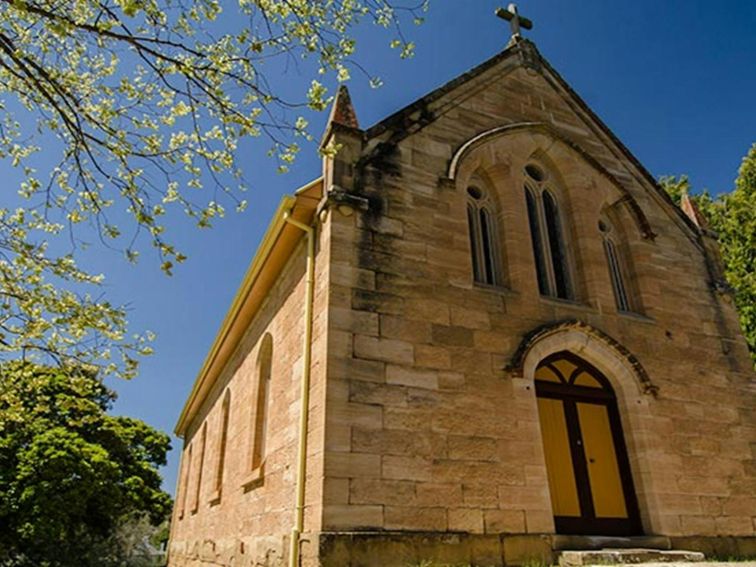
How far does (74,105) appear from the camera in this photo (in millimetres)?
5473

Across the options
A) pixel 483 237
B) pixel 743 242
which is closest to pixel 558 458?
pixel 483 237

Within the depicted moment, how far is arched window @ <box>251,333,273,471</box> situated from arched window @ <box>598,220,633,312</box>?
240 inches

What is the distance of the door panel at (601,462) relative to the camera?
747 cm

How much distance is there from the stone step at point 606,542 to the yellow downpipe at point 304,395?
2959 millimetres

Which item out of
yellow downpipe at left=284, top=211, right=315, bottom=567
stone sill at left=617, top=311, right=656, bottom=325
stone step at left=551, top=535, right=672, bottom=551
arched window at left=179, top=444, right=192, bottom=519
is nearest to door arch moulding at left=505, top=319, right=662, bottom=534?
stone step at left=551, top=535, right=672, bottom=551

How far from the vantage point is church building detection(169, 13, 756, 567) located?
6.10 metres

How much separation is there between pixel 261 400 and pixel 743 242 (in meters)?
16.2

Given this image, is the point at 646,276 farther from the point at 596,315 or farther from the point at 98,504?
the point at 98,504

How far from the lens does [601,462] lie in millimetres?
7742

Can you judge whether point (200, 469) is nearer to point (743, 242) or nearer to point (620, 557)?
point (620, 557)

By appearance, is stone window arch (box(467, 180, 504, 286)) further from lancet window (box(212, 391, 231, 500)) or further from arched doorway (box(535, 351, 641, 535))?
lancet window (box(212, 391, 231, 500))

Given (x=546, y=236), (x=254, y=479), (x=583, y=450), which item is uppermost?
(x=546, y=236)

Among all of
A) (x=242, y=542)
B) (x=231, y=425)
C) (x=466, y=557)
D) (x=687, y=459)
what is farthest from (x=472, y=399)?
(x=231, y=425)

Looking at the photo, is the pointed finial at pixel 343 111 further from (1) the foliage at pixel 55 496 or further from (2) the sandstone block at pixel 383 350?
(1) the foliage at pixel 55 496
